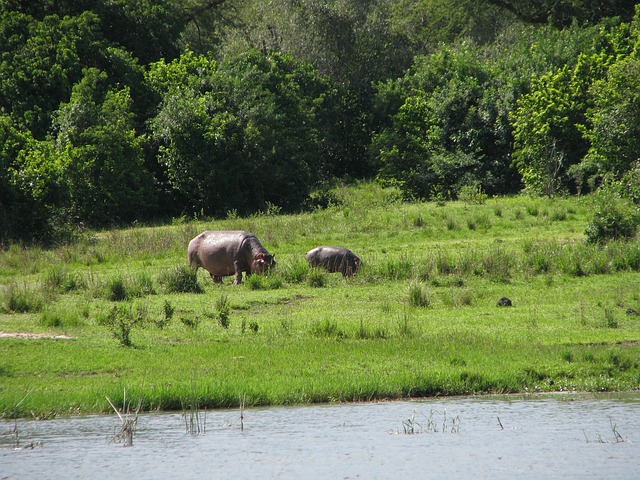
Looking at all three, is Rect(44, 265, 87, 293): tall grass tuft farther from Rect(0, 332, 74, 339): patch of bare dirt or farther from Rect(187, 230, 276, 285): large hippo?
Rect(0, 332, 74, 339): patch of bare dirt

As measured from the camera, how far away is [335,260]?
65.4ft

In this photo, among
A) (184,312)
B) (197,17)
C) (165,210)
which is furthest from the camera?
(197,17)

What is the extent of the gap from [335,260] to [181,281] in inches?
131

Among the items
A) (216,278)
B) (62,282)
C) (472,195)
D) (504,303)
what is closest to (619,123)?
(472,195)

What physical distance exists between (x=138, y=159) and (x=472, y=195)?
10.8m

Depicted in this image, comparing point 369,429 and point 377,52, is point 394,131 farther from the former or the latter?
point 369,429

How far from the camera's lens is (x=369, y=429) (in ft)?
31.7

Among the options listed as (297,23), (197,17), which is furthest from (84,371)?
(197,17)

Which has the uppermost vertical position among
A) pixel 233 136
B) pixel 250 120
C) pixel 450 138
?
pixel 250 120

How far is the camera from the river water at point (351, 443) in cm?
837

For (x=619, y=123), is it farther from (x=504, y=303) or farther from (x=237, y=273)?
(x=237, y=273)

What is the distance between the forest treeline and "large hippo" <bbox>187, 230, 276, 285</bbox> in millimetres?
8458

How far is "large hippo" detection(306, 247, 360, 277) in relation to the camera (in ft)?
64.9

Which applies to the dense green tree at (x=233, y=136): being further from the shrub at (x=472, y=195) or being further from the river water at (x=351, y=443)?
the river water at (x=351, y=443)
